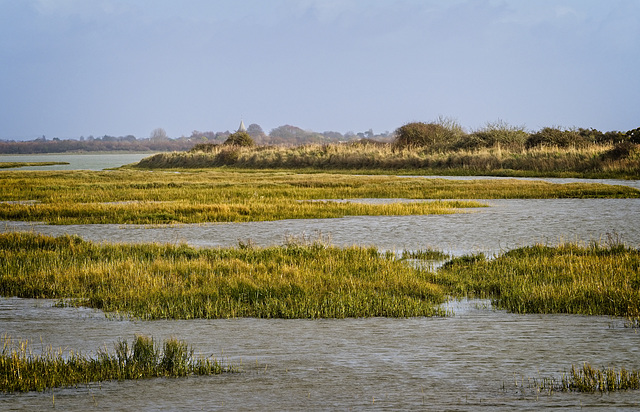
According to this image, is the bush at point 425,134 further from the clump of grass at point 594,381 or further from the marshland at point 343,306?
the clump of grass at point 594,381

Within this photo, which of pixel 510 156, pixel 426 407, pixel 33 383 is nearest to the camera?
pixel 426 407

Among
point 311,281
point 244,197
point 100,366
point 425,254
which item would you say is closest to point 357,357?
point 100,366

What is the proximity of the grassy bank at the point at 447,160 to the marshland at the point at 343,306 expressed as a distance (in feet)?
68.0

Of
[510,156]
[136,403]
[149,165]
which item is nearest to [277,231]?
[136,403]

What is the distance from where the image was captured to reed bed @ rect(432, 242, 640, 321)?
31.6ft

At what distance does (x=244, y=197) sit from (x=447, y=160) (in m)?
23.9

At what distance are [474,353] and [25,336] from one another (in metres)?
5.21

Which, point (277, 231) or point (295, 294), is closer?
point (295, 294)

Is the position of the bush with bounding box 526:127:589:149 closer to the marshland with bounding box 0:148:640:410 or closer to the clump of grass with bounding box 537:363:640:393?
the marshland with bounding box 0:148:640:410

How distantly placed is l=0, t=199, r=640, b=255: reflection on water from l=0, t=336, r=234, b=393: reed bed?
8681 mm

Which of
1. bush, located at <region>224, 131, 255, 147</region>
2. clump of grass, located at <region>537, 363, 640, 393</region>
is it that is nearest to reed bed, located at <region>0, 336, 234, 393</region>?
clump of grass, located at <region>537, 363, 640, 393</region>

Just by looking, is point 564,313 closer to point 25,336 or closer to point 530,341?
point 530,341

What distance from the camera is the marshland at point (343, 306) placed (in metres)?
6.29

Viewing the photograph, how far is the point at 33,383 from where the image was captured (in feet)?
20.9
